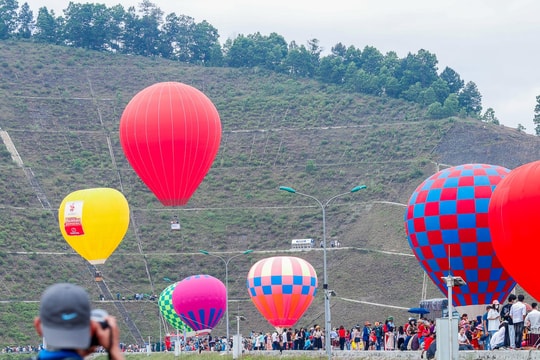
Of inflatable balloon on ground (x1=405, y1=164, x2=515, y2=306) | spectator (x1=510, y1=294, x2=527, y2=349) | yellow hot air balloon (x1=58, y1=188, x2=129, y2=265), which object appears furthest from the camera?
yellow hot air balloon (x1=58, y1=188, x2=129, y2=265)

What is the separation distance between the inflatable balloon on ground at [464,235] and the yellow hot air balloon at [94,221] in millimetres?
14494

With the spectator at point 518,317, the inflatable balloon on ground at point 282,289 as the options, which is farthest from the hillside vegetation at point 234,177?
the spectator at point 518,317

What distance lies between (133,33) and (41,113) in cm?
3867

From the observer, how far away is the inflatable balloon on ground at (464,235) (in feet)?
128

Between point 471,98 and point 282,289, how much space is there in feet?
307

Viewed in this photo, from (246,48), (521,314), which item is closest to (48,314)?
(521,314)

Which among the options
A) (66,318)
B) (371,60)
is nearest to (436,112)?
(371,60)

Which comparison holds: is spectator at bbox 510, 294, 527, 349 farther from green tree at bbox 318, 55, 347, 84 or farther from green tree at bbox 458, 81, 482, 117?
green tree at bbox 318, 55, 347, 84

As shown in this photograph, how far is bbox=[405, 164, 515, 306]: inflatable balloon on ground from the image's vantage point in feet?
128

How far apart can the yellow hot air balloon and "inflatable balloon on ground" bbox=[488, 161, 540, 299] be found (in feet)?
72.9

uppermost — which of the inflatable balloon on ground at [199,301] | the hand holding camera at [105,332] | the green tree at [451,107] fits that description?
the hand holding camera at [105,332]

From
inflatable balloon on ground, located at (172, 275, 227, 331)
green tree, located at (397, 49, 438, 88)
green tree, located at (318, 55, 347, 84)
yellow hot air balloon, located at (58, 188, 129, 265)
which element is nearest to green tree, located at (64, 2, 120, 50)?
green tree, located at (318, 55, 347, 84)

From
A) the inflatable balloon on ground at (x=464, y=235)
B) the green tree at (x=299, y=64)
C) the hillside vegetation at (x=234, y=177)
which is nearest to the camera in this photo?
the inflatable balloon on ground at (x=464, y=235)

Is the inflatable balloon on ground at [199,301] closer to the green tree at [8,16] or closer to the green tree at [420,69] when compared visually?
the green tree at [420,69]
